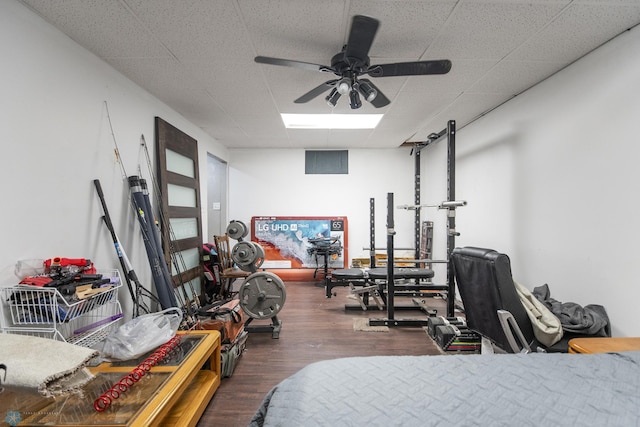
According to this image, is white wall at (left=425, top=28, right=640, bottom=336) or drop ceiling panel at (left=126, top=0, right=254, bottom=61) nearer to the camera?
drop ceiling panel at (left=126, top=0, right=254, bottom=61)

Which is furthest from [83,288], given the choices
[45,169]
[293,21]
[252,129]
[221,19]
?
[252,129]

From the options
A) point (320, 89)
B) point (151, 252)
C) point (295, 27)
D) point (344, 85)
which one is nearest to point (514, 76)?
point (344, 85)

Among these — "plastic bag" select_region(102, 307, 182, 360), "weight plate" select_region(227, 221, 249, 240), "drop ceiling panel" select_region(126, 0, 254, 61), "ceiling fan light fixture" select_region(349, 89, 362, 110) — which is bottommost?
"plastic bag" select_region(102, 307, 182, 360)

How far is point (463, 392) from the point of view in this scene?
0.94m

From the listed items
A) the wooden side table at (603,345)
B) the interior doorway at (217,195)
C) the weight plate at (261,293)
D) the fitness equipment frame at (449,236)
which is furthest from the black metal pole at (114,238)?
the wooden side table at (603,345)

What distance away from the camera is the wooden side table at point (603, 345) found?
1.35 meters

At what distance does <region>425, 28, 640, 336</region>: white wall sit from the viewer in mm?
1784

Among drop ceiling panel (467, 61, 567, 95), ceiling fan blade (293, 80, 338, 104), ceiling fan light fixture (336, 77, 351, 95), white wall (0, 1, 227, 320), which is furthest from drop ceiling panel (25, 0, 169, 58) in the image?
drop ceiling panel (467, 61, 567, 95)

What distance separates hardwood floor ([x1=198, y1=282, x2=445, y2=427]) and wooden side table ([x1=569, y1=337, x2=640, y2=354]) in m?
1.23

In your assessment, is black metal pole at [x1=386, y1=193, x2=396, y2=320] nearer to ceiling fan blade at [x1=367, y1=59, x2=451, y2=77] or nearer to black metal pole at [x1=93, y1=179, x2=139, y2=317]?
ceiling fan blade at [x1=367, y1=59, x2=451, y2=77]

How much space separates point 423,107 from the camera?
3.19 meters

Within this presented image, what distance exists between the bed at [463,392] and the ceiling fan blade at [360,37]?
178 cm

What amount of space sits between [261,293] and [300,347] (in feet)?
2.22

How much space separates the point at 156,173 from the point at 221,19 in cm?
187
